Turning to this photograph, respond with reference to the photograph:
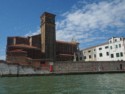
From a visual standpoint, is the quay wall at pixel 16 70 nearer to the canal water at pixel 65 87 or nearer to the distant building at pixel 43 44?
the distant building at pixel 43 44

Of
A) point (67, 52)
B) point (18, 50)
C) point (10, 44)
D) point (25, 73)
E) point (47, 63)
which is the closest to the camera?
point (25, 73)

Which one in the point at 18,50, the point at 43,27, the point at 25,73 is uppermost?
the point at 43,27

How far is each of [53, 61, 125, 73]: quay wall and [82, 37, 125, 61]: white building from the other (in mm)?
7150

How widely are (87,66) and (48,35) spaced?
2154cm

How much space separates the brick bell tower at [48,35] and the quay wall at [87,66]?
16.8 m

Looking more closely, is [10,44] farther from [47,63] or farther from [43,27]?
[47,63]

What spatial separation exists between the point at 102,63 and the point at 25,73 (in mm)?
21546

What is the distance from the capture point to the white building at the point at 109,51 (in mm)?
69000

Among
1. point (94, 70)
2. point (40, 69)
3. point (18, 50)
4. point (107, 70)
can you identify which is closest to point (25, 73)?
point (40, 69)

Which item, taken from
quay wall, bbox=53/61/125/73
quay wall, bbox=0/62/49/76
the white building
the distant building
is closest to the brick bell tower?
the distant building

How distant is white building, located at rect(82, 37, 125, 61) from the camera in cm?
6900

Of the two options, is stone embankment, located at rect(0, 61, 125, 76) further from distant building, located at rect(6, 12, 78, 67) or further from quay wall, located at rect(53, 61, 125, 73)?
distant building, located at rect(6, 12, 78, 67)

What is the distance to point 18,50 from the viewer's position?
210 feet

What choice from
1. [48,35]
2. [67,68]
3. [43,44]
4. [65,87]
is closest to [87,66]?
[67,68]
